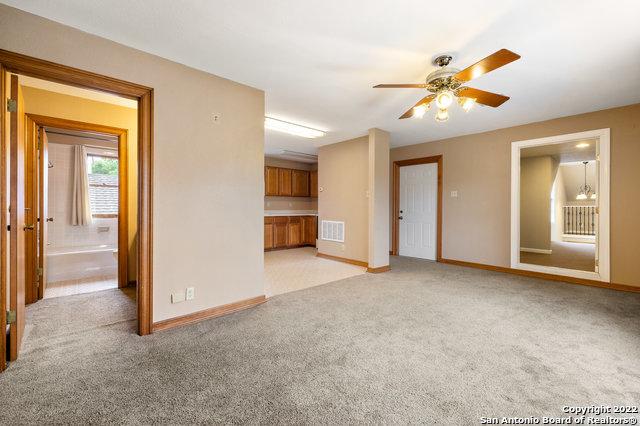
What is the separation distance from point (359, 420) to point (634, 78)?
424cm

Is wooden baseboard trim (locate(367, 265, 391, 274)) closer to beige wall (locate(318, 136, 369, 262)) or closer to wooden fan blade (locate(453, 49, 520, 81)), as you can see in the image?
beige wall (locate(318, 136, 369, 262))

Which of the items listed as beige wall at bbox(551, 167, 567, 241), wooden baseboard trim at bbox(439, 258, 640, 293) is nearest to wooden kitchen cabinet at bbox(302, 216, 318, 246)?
wooden baseboard trim at bbox(439, 258, 640, 293)

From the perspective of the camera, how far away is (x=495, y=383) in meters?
1.69

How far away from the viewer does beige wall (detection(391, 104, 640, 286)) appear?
3582 mm

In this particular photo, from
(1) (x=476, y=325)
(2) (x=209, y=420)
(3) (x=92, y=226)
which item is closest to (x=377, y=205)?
(1) (x=476, y=325)

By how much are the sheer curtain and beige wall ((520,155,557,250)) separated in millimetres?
9972

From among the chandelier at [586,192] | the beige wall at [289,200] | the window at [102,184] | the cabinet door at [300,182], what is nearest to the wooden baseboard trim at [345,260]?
the beige wall at [289,200]

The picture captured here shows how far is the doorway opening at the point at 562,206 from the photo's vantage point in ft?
12.5

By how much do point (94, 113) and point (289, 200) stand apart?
16.0 ft

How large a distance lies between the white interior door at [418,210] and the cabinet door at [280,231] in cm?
290

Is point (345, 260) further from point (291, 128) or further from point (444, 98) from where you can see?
point (444, 98)

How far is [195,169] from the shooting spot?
2.60 meters

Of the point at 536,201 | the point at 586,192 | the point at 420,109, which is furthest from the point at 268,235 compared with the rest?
the point at 586,192

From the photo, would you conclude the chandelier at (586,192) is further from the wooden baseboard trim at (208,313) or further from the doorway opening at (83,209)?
the doorway opening at (83,209)
